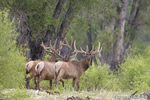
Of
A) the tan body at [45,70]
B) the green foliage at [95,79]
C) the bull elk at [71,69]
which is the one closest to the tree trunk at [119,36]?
the green foliage at [95,79]

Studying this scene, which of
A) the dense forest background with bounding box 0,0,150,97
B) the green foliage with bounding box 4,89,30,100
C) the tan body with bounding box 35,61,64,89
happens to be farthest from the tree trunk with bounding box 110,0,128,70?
the green foliage with bounding box 4,89,30,100

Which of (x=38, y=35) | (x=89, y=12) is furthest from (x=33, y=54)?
(x=89, y=12)

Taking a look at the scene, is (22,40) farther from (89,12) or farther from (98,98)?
(98,98)

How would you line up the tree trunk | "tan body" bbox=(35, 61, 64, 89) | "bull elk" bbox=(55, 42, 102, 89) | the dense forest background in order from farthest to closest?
the tree trunk → the dense forest background → "bull elk" bbox=(55, 42, 102, 89) → "tan body" bbox=(35, 61, 64, 89)

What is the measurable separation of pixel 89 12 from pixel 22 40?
203 inches

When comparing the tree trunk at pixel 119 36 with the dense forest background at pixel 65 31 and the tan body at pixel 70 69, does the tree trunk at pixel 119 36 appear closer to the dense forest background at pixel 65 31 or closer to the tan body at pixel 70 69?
the dense forest background at pixel 65 31

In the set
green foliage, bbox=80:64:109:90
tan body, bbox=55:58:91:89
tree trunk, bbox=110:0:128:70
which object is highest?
tree trunk, bbox=110:0:128:70

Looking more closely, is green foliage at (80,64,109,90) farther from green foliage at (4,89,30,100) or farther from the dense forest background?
green foliage at (4,89,30,100)

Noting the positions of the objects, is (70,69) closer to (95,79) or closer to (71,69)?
(71,69)

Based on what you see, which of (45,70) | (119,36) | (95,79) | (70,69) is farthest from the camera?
(119,36)

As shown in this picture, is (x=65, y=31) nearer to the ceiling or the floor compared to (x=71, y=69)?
nearer to the ceiling

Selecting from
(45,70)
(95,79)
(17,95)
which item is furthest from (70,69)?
(17,95)

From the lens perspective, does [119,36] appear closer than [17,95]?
No

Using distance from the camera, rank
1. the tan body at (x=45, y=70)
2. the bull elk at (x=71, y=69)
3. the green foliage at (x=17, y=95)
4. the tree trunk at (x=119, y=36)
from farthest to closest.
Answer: the tree trunk at (x=119, y=36), the bull elk at (x=71, y=69), the tan body at (x=45, y=70), the green foliage at (x=17, y=95)
